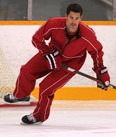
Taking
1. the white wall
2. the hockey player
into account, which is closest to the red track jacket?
the hockey player

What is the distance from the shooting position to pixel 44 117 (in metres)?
3.85

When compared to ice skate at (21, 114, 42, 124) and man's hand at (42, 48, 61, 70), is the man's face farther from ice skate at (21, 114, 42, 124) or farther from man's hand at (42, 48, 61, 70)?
ice skate at (21, 114, 42, 124)

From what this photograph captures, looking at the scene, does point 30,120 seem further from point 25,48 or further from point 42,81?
point 25,48

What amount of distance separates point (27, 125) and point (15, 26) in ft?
8.96

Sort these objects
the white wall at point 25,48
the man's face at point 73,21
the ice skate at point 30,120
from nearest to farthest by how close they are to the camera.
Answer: the man's face at point 73,21 → the ice skate at point 30,120 → the white wall at point 25,48

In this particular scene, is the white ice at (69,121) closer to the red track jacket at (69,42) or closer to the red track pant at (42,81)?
the red track pant at (42,81)

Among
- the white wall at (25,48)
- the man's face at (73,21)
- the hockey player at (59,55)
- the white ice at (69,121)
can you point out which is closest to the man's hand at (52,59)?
the hockey player at (59,55)

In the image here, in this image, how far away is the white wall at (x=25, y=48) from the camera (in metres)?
6.24

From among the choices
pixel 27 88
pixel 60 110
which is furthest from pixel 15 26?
pixel 27 88

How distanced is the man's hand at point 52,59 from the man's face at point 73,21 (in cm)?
22

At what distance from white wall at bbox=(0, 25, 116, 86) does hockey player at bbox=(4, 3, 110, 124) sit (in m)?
2.43

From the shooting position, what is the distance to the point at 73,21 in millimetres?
3578

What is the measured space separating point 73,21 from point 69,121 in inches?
39.1

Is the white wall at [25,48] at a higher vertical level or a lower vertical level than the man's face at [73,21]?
lower
